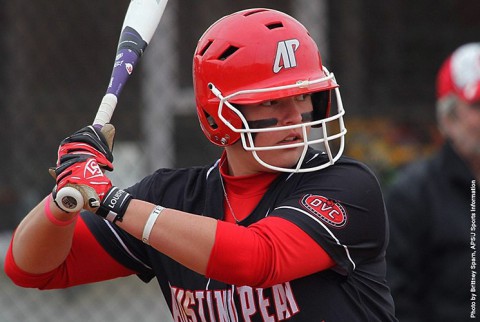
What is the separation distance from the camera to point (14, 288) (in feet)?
19.1

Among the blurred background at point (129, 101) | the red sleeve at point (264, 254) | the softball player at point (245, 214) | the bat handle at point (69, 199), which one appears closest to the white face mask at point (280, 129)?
the softball player at point (245, 214)

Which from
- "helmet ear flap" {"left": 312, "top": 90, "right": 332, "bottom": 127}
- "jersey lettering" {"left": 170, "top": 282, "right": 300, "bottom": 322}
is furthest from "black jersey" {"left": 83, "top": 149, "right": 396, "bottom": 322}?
"helmet ear flap" {"left": 312, "top": 90, "right": 332, "bottom": 127}

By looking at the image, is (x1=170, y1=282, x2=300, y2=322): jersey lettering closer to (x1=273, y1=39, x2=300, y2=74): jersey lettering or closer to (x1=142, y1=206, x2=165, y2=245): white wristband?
(x1=142, y1=206, x2=165, y2=245): white wristband

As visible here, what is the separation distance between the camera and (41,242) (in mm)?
2488

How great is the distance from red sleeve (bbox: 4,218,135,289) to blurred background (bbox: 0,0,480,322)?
2.85 m

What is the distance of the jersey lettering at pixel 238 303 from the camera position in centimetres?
234

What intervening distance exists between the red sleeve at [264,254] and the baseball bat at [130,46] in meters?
0.56

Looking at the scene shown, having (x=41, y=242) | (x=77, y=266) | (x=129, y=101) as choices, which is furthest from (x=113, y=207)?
(x=129, y=101)

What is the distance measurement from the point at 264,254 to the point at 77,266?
25.9 inches

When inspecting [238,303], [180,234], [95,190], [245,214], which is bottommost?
[238,303]

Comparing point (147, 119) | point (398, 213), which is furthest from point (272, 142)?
point (147, 119)

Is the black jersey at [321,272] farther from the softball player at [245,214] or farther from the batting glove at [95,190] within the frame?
the batting glove at [95,190]

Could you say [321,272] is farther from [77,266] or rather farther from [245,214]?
[77,266]

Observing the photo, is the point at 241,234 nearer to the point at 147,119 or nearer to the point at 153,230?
the point at 153,230
